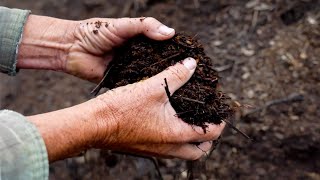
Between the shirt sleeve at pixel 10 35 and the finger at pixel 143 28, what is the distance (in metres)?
0.41

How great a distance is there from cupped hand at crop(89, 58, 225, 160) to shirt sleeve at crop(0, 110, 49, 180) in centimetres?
24

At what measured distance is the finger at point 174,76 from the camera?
1.70m

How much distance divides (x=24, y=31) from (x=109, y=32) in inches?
15.5

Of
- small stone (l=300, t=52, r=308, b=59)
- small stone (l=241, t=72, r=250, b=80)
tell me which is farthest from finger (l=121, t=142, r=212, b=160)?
small stone (l=300, t=52, r=308, b=59)

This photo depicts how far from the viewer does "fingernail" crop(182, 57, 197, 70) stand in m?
1.78

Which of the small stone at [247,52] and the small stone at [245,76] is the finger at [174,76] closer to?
the small stone at [245,76]

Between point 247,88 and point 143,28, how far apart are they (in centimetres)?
103

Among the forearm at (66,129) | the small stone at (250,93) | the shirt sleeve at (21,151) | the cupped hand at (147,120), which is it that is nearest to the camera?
the shirt sleeve at (21,151)

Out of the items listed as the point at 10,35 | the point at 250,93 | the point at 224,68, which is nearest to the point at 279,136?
the point at 250,93

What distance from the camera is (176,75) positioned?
1.73 meters

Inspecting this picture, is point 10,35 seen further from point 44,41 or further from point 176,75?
point 176,75

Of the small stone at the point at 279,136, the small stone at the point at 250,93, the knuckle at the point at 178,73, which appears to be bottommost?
the small stone at the point at 279,136

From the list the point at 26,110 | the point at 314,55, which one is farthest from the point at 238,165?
the point at 26,110

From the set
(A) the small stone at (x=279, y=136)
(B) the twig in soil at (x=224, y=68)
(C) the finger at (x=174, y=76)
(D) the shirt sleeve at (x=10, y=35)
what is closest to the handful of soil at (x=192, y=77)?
(C) the finger at (x=174, y=76)
